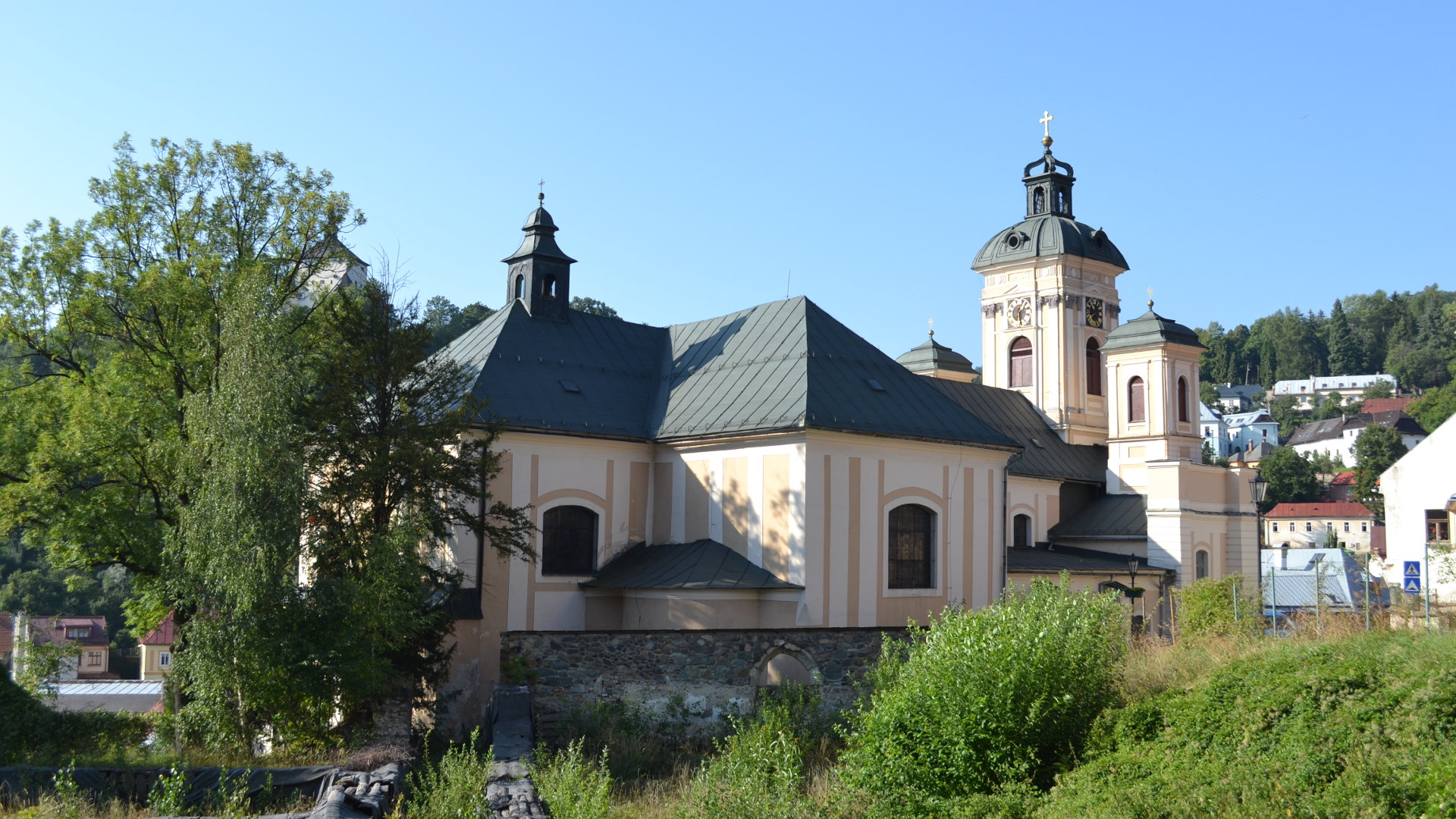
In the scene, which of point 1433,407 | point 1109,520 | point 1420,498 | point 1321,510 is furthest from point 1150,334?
point 1433,407

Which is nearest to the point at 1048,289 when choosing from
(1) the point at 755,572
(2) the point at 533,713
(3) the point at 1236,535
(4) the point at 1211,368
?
(3) the point at 1236,535

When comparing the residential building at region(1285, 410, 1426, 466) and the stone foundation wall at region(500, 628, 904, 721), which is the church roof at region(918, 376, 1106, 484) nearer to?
the stone foundation wall at region(500, 628, 904, 721)

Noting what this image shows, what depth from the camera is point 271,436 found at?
52.5 ft

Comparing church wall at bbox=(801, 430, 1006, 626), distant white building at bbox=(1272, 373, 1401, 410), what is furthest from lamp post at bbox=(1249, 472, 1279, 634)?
distant white building at bbox=(1272, 373, 1401, 410)

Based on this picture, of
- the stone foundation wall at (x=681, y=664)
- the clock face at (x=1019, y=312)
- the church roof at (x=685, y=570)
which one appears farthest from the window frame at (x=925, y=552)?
the clock face at (x=1019, y=312)

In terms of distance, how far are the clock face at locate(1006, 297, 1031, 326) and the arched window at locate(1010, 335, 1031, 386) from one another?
1.60 ft

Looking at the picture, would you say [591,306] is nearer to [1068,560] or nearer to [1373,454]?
[1068,560]

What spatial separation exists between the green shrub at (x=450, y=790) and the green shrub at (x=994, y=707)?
4.23 meters

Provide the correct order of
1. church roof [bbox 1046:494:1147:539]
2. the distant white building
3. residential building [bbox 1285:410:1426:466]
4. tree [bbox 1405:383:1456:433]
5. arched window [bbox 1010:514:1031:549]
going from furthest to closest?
the distant white building
residential building [bbox 1285:410:1426:466]
tree [bbox 1405:383:1456:433]
church roof [bbox 1046:494:1147:539]
arched window [bbox 1010:514:1031:549]

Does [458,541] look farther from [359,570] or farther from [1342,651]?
[1342,651]

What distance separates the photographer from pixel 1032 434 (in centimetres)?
3672

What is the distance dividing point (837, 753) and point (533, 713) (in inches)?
179

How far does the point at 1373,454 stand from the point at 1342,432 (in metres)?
29.7

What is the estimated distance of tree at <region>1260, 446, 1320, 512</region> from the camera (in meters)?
103
